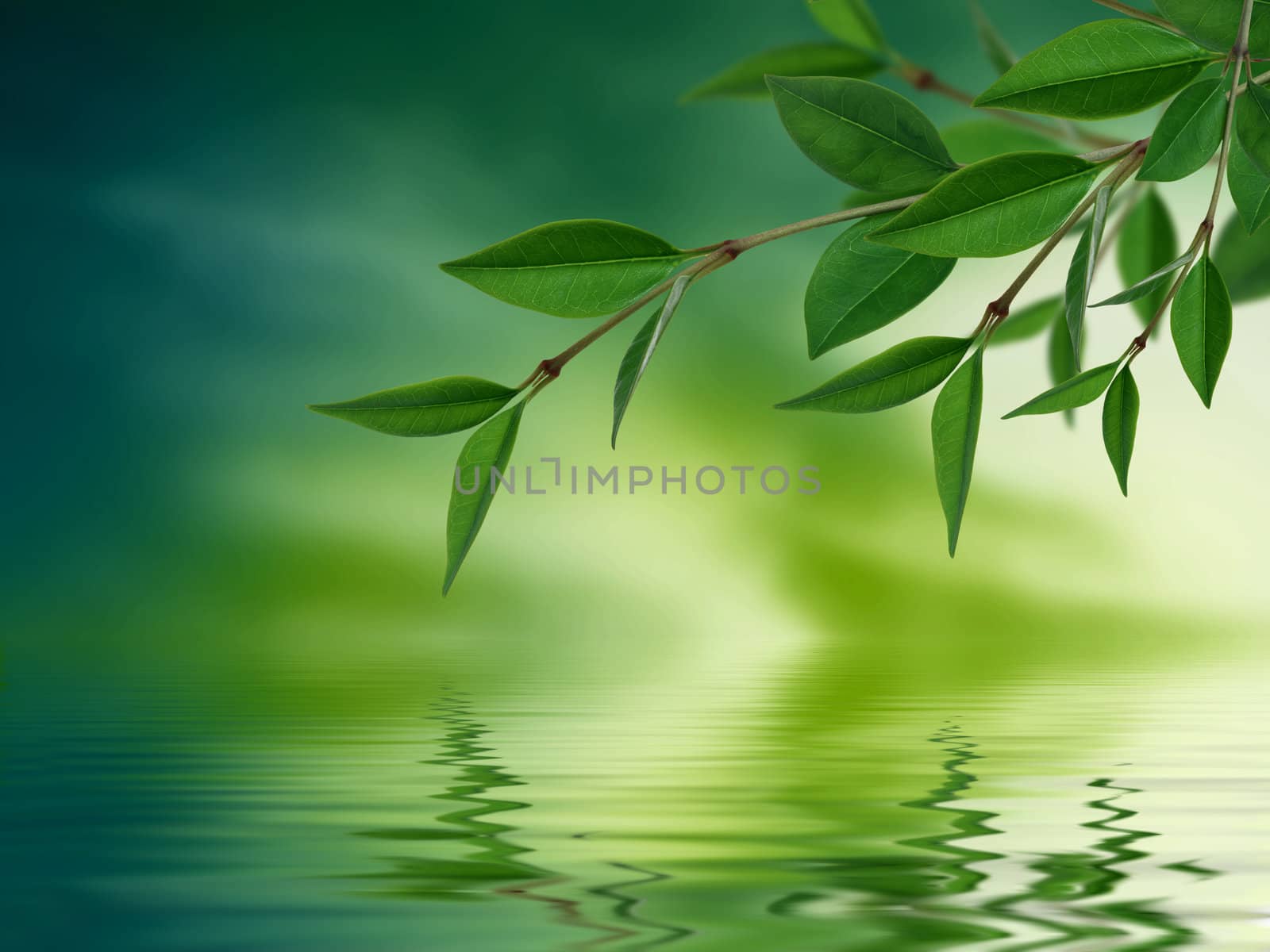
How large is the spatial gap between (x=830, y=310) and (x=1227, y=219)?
458 millimetres

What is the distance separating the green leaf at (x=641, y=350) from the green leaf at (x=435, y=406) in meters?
0.05

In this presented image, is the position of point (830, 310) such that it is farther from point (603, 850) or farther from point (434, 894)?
point (603, 850)

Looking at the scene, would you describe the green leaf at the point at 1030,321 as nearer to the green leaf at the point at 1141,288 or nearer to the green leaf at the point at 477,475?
the green leaf at the point at 1141,288

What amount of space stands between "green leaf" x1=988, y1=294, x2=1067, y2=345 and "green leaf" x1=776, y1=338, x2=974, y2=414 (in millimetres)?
438

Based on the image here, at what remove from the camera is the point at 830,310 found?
1.93 ft

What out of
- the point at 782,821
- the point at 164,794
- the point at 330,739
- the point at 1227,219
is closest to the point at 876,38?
the point at 1227,219

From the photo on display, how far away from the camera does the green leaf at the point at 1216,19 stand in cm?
42

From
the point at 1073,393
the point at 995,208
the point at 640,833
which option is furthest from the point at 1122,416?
the point at 640,833

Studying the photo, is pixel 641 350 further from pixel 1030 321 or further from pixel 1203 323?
pixel 1030 321

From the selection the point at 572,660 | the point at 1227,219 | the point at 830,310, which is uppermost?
the point at 1227,219

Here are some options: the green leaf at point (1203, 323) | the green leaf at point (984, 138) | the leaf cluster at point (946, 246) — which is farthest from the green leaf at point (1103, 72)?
the green leaf at point (984, 138)

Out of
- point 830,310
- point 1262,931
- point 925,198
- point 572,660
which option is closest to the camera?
point 925,198

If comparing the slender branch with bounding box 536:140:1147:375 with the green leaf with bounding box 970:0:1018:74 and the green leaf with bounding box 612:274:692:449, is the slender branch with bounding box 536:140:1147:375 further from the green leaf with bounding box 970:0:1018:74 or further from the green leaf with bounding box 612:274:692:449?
the green leaf with bounding box 970:0:1018:74

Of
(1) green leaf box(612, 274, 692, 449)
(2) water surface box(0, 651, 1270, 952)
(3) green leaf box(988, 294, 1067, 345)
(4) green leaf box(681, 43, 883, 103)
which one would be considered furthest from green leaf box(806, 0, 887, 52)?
(2) water surface box(0, 651, 1270, 952)
